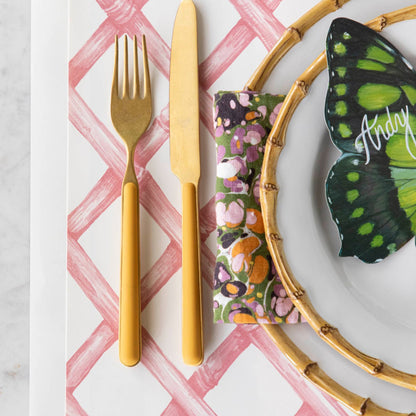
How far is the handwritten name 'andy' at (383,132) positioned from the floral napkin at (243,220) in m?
0.09

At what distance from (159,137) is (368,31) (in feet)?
0.75

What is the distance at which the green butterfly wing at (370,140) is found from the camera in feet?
1.39

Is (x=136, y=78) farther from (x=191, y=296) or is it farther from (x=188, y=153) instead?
(x=191, y=296)

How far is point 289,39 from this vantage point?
47 cm

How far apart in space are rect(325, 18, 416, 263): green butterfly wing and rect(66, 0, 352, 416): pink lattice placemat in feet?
0.37

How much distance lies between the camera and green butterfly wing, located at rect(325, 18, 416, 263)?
42cm

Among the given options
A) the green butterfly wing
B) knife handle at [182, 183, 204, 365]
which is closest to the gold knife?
knife handle at [182, 183, 204, 365]

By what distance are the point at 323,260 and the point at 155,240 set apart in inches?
6.8

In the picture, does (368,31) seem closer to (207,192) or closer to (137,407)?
(207,192)
